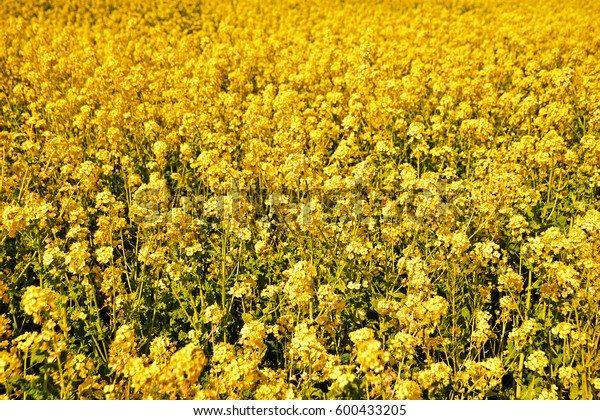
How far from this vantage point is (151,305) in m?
3.34

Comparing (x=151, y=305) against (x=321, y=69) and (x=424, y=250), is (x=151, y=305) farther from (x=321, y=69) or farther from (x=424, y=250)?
(x=321, y=69)

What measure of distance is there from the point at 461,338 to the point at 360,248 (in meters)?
0.92

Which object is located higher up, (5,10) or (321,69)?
(5,10)

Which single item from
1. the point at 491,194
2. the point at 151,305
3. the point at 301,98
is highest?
the point at 301,98

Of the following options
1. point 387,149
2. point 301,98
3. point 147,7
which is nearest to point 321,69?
point 301,98

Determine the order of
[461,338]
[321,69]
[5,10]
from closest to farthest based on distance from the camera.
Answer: [461,338], [321,69], [5,10]

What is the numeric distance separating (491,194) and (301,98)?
3.76 metres

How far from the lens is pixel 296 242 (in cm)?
381

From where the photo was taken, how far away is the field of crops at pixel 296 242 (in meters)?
2.63

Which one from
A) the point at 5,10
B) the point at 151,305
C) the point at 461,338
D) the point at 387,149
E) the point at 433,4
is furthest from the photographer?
the point at 433,4

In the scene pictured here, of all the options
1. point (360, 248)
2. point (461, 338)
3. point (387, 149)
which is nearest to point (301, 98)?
point (387, 149)

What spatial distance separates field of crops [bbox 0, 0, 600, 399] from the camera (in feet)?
8.64

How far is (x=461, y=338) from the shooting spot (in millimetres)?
3115

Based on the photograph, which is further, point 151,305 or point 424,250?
point 424,250
